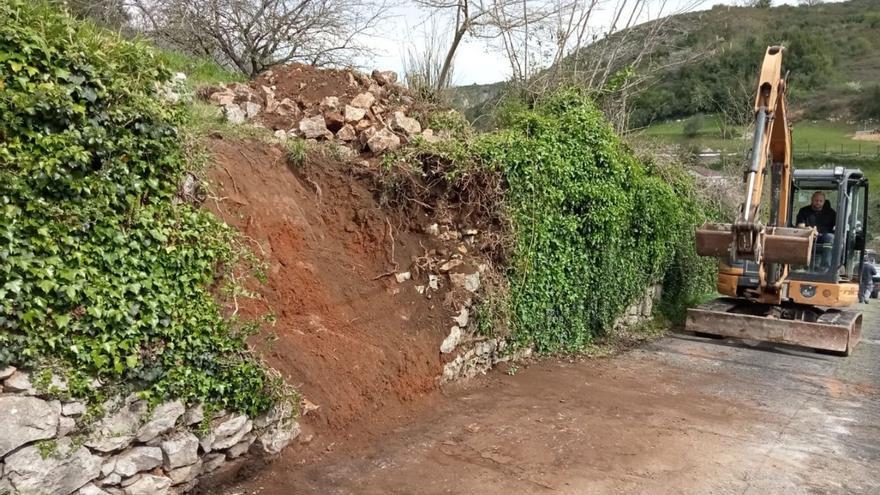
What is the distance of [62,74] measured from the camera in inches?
150

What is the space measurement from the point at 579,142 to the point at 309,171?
A: 13.3ft

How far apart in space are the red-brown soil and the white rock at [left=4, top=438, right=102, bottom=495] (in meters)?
1.55

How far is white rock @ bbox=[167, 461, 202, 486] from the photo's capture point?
412cm

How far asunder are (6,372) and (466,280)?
4805 mm

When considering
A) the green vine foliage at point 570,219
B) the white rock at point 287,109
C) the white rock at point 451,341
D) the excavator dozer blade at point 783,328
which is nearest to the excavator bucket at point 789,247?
the excavator dozer blade at point 783,328

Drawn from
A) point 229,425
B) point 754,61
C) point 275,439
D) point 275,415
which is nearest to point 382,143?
point 275,415

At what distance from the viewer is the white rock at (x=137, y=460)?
3855mm

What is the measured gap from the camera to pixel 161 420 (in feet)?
13.3

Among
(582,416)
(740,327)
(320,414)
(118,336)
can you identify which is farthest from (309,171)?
(740,327)

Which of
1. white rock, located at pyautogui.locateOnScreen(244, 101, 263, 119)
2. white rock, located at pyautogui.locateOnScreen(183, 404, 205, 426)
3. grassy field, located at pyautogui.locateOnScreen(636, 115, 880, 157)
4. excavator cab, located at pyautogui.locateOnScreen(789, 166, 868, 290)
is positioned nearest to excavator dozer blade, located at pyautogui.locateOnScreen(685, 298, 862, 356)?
excavator cab, located at pyautogui.locateOnScreen(789, 166, 868, 290)

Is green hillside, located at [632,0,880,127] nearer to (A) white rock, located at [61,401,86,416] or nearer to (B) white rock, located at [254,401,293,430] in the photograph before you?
(B) white rock, located at [254,401,293,430]

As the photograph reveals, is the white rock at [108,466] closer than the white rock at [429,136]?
Yes

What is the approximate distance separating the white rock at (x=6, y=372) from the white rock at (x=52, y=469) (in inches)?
16.4

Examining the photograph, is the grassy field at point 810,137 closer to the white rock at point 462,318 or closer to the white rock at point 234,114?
the white rock at point 462,318
